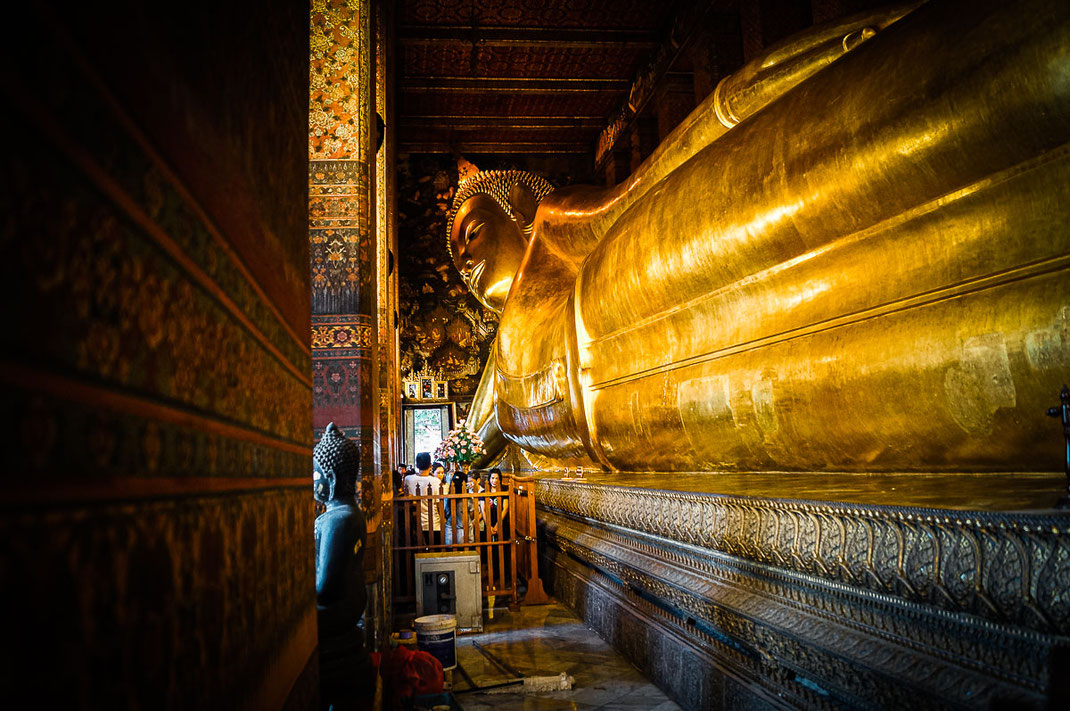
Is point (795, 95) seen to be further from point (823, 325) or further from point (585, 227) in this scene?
point (585, 227)

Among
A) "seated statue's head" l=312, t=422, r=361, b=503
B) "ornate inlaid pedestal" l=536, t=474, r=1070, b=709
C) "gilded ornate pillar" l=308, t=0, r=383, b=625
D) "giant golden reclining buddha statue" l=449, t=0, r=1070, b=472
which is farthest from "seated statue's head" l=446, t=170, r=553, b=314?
"seated statue's head" l=312, t=422, r=361, b=503

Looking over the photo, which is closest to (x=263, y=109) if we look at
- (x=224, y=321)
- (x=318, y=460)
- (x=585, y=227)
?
(x=224, y=321)

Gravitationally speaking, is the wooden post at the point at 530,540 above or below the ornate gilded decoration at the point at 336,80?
below

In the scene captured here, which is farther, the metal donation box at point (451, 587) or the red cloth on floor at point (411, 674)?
the metal donation box at point (451, 587)

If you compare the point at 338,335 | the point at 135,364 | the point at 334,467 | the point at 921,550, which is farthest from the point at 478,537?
the point at 135,364

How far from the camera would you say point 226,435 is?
0.56m

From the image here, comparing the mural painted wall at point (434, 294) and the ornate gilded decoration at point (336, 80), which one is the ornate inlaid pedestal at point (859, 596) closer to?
the ornate gilded decoration at point (336, 80)

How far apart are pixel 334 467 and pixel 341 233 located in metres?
1.45

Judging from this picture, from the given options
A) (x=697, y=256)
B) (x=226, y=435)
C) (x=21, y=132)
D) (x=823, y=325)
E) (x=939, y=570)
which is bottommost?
(x=939, y=570)

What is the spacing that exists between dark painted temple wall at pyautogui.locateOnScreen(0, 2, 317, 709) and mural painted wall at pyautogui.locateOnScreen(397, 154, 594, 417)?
31.0 feet

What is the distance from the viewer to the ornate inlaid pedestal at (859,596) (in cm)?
101

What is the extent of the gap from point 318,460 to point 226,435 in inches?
70.5

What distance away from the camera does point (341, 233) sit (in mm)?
3311

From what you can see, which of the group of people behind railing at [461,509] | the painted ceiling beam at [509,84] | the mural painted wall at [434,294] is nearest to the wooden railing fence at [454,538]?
the group of people behind railing at [461,509]
